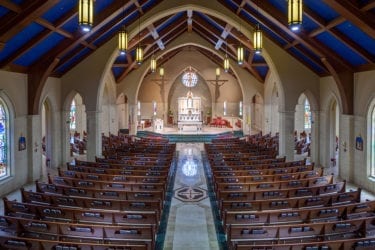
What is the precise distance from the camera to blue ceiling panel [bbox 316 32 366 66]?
1353 centimetres

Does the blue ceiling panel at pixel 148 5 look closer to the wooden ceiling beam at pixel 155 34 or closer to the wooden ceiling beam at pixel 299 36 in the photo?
the wooden ceiling beam at pixel 155 34

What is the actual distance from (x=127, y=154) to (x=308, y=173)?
29.3 feet

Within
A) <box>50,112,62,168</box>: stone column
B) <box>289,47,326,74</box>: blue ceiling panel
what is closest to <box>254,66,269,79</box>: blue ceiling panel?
<box>289,47,326,74</box>: blue ceiling panel

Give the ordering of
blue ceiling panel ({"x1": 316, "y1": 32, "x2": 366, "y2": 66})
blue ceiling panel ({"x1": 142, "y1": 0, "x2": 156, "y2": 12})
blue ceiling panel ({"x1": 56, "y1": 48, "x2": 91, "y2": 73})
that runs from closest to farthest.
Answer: blue ceiling panel ({"x1": 316, "y1": 32, "x2": 366, "y2": 66}), blue ceiling panel ({"x1": 142, "y1": 0, "x2": 156, "y2": 12}), blue ceiling panel ({"x1": 56, "y1": 48, "x2": 91, "y2": 73})

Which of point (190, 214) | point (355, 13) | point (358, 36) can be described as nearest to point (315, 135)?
point (358, 36)

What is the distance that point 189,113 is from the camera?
33.4 m

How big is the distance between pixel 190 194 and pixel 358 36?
789 centimetres

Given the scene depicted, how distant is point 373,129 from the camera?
14266 millimetres

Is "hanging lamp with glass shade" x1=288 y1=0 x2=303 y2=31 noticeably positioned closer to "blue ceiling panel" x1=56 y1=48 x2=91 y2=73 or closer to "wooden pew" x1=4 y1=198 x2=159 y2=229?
"wooden pew" x1=4 y1=198 x2=159 y2=229

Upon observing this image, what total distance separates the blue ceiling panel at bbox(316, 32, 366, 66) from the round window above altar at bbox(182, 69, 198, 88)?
22.7 m

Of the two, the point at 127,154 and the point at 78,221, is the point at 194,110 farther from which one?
the point at 78,221

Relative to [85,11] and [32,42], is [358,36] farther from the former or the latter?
[32,42]

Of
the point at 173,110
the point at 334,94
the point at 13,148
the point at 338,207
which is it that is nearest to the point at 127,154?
the point at 13,148

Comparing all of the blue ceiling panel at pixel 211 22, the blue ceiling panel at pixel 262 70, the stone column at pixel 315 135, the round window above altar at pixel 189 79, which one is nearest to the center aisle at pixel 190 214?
the stone column at pixel 315 135
